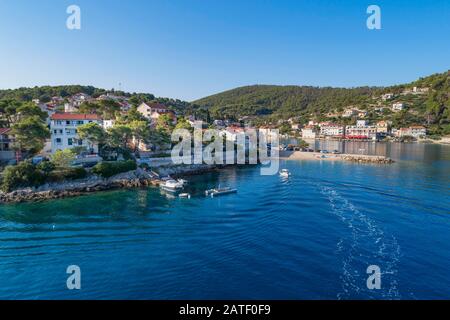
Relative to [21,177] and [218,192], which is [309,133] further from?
[21,177]

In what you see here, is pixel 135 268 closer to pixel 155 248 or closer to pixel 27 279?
pixel 155 248

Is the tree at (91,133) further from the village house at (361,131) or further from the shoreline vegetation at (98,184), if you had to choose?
the village house at (361,131)

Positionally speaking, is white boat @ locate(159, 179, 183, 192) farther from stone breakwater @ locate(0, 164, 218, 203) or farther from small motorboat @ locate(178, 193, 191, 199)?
stone breakwater @ locate(0, 164, 218, 203)

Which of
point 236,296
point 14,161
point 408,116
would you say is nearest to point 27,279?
point 236,296

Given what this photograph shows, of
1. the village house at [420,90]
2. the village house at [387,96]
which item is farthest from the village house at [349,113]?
the village house at [420,90]

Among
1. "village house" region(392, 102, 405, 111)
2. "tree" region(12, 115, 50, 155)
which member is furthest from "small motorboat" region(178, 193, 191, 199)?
"village house" region(392, 102, 405, 111)

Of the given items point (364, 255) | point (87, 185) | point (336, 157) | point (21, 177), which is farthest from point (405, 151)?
point (21, 177)
